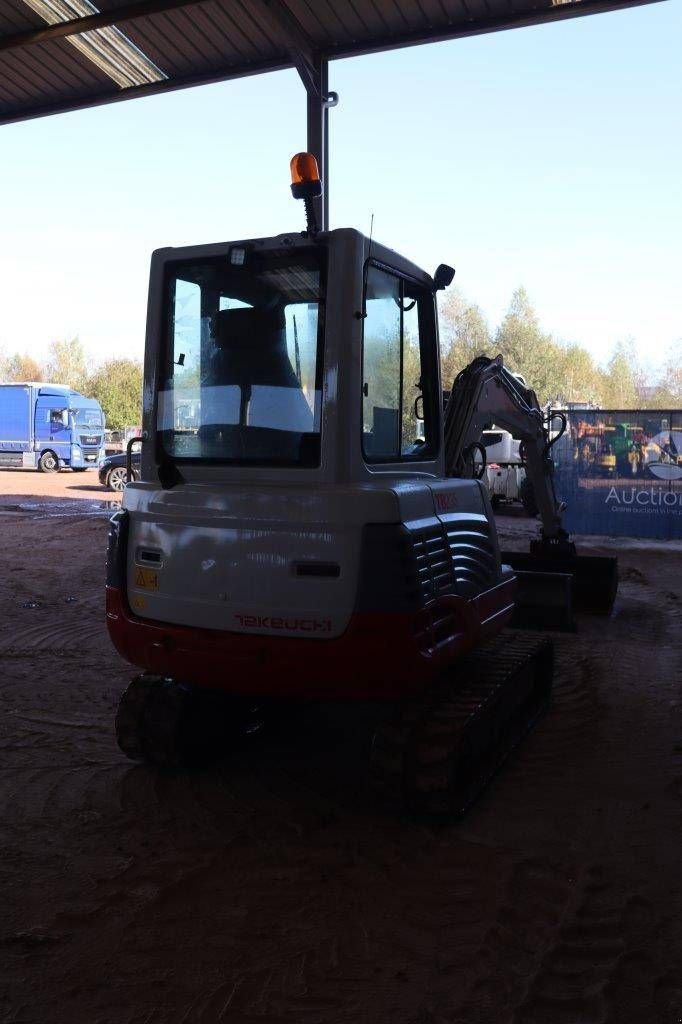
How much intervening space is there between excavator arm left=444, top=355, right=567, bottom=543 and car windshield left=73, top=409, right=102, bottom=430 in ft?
86.9

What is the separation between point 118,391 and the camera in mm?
62438

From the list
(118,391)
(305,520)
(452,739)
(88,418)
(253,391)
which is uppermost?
(118,391)

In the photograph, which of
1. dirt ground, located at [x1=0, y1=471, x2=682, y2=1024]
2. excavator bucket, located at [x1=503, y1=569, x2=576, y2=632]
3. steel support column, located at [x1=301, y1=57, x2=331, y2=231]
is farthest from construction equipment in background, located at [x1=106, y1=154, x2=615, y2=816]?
steel support column, located at [x1=301, y1=57, x2=331, y2=231]

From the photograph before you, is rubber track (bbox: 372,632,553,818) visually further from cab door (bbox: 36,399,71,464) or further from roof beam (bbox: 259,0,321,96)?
cab door (bbox: 36,399,71,464)

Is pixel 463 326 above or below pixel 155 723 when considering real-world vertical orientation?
above

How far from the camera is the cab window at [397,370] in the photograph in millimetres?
4555

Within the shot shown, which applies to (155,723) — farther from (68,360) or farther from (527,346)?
(68,360)

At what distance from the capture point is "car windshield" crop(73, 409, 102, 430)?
33094 millimetres

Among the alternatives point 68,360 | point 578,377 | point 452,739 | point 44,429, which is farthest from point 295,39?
point 68,360

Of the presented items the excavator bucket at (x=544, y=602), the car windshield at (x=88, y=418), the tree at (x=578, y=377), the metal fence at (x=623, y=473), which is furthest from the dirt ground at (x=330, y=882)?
the tree at (x=578, y=377)

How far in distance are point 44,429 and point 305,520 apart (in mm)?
30800

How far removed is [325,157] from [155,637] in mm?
6809

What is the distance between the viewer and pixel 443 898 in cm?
381

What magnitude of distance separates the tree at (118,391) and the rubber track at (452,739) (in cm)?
4961
